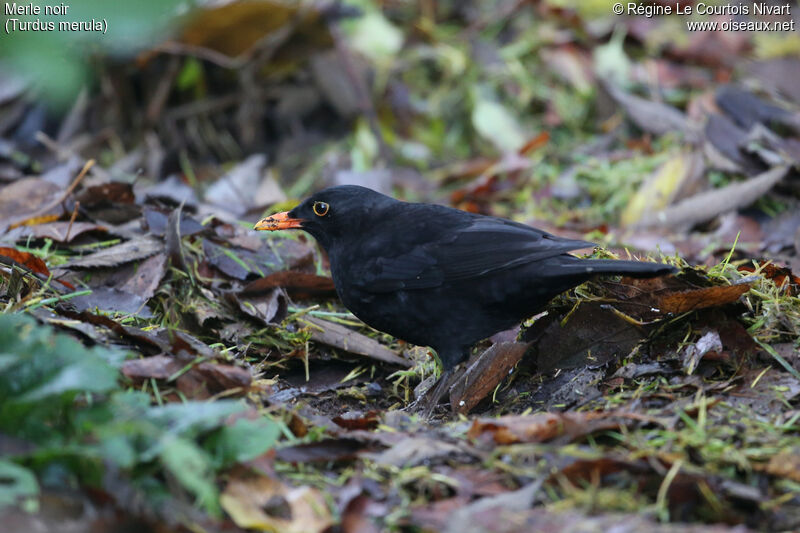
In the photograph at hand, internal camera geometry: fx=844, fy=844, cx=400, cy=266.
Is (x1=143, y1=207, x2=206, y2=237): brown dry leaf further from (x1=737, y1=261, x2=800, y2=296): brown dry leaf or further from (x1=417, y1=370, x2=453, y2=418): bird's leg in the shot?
(x1=737, y1=261, x2=800, y2=296): brown dry leaf

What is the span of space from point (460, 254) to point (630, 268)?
3.09 feet

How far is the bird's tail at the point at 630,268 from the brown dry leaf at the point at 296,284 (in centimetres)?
179

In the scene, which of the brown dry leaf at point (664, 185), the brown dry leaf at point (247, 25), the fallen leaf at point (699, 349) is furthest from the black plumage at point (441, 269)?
the brown dry leaf at point (247, 25)

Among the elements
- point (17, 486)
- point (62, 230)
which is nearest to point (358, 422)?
point (17, 486)

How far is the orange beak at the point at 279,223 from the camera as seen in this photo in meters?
4.64

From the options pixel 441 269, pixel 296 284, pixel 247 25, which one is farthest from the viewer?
pixel 247 25

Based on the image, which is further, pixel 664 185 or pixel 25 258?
pixel 664 185

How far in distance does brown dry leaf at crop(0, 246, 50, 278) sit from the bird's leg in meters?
2.03

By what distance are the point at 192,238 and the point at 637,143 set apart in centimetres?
425

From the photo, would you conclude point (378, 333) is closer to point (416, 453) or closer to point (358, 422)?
point (358, 422)

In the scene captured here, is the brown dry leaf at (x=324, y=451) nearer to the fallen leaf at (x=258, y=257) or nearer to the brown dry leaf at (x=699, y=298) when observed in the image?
the brown dry leaf at (x=699, y=298)

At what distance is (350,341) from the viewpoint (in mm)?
4562

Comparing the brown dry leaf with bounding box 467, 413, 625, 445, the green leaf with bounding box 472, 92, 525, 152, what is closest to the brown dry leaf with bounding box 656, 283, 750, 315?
the brown dry leaf with bounding box 467, 413, 625, 445

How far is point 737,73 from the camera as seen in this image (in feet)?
27.7
